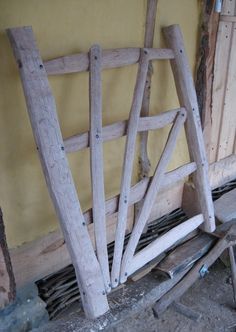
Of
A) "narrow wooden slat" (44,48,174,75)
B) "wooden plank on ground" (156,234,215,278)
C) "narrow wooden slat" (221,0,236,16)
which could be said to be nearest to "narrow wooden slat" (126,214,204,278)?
"wooden plank on ground" (156,234,215,278)

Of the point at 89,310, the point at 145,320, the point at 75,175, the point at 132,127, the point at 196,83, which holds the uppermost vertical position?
the point at 196,83

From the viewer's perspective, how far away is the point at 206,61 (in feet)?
6.66

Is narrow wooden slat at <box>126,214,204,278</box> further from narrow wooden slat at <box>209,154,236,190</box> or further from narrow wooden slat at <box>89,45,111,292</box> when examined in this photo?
narrow wooden slat at <box>209,154,236,190</box>

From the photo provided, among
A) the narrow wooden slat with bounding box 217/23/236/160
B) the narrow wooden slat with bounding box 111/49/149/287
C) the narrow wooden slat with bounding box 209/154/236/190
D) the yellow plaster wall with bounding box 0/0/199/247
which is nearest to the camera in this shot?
the yellow plaster wall with bounding box 0/0/199/247

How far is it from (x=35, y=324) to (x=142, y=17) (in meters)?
1.55

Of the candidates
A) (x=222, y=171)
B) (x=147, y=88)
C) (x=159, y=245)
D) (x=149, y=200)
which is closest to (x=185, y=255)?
(x=159, y=245)

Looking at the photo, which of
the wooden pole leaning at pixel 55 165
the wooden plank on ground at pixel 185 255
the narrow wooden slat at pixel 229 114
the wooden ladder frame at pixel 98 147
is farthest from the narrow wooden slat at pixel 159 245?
the narrow wooden slat at pixel 229 114

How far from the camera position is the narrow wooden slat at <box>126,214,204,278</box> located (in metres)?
1.71

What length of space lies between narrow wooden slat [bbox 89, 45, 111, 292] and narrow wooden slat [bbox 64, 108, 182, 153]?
0.14 ft

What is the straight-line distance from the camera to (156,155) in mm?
2104

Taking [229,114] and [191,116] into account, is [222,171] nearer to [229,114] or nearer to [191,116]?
[229,114]

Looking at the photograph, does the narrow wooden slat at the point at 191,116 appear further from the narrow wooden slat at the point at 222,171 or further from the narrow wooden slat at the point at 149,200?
the narrow wooden slat at the point at 222,171

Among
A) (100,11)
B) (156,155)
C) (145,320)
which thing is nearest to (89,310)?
(145,320)

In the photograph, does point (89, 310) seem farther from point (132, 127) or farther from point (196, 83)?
point (196, 83)
